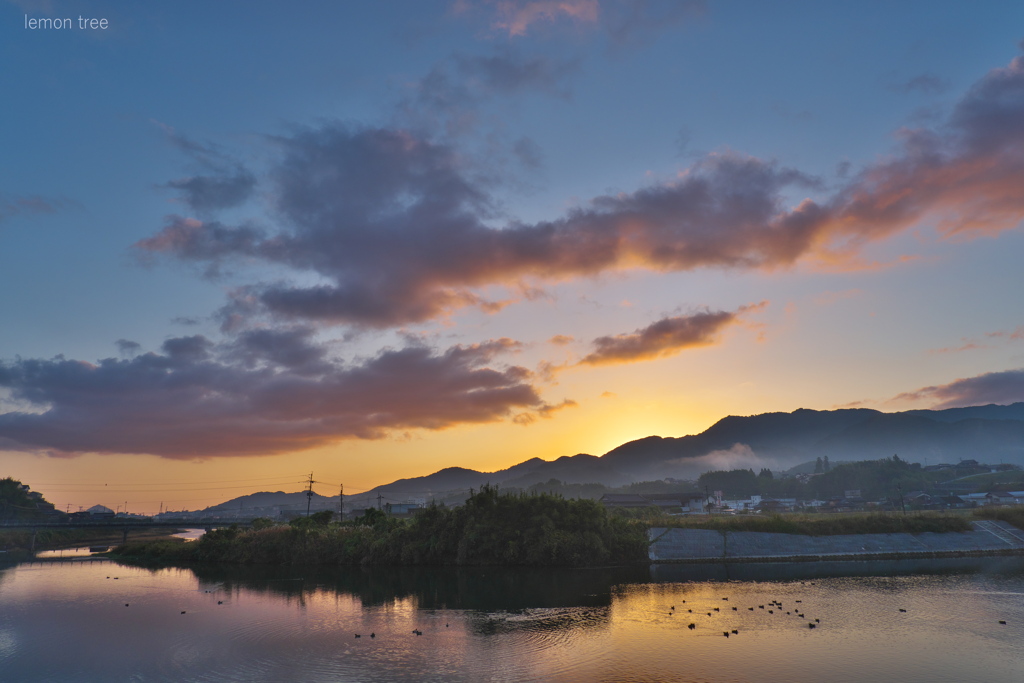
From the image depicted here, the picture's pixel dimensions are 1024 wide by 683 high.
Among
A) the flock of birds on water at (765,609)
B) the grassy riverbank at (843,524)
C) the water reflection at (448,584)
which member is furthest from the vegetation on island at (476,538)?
the flock of birds on water at (765,609)

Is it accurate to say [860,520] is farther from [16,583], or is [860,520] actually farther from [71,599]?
[16,583]

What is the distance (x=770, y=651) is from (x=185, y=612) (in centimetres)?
5201

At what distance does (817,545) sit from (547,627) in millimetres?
57862

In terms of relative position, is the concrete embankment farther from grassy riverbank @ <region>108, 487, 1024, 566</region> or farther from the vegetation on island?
the vegetation on island

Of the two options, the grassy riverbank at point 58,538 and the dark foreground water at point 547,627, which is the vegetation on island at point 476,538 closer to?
the dark foreground water at point 547,627

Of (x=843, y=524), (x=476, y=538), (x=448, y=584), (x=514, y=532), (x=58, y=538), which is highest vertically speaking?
(x=514, y=532)

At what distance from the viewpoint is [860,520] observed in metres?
86.6

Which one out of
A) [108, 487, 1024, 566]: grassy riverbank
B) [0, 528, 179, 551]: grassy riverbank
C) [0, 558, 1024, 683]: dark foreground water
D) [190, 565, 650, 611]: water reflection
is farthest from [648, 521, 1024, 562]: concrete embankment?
[0, 528, 179, 551]: grassy riverbank

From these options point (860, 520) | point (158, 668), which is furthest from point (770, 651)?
point (860, 520)

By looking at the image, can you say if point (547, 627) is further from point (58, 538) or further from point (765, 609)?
point (58, 538)

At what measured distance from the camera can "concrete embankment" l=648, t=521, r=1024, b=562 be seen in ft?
258

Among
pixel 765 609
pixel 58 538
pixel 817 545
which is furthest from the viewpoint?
pixel 58 538

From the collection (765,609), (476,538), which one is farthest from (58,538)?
(765,609)

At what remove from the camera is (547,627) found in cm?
4225
